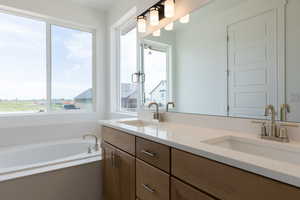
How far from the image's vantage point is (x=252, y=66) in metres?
1.06

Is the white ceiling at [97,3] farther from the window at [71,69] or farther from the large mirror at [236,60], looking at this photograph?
the large mirror at [236,60]

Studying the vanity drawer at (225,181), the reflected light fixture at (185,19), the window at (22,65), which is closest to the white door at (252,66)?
the reflected light fixture at (185,19)

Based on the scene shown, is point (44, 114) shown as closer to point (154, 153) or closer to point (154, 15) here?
point (154, 15)

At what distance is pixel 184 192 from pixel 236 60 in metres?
0.91

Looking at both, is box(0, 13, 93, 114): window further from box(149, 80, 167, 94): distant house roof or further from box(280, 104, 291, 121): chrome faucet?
box(280, 104, 291, 121): chrome faucet

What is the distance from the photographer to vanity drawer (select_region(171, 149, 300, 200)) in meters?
0.51

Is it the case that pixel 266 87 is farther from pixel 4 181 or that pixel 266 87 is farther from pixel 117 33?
pixel 117 33

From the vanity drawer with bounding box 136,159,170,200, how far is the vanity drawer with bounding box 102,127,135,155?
0.13 meters

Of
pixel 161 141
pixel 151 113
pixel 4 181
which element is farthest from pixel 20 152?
pixel 161 141

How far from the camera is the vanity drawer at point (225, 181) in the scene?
1.66 ft

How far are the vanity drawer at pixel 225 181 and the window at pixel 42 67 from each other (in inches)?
97.5

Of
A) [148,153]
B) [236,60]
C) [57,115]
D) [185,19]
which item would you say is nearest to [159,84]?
[185,19]

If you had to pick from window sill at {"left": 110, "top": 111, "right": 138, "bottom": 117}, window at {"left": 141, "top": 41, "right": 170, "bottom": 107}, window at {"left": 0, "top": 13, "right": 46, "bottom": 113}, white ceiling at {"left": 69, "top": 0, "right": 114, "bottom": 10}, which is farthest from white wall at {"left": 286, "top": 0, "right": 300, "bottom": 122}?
window at {"left": 0, "top": 13, "right": 46, "bottom": 113}

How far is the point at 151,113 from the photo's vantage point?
1.83 metres
